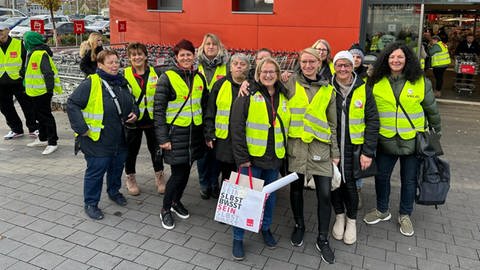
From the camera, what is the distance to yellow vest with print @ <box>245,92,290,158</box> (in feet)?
12.1

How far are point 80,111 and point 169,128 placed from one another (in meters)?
0.88

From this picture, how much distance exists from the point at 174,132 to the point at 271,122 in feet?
3.36

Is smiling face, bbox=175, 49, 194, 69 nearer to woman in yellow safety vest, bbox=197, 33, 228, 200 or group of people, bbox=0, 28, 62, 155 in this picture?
woman in yellow safety vest, bbox=197, 33, 228, 200

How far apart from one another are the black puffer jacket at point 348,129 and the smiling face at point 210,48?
4.78 ft

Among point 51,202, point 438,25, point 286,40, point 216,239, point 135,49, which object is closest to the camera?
point 216,239

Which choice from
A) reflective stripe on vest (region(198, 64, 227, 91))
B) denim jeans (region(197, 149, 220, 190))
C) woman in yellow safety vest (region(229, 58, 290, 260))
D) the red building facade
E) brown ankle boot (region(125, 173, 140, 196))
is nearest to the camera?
woman in yellow safety vest (region(229, 58, 290, 260))

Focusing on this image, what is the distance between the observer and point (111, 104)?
4.39 meters

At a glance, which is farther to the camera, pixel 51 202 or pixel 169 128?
pixel 51 202

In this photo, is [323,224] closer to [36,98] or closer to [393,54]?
[393,54]

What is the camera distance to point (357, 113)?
384 cm

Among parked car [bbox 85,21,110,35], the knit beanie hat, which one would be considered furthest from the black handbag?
parked car [bbox 85,21,110,35]

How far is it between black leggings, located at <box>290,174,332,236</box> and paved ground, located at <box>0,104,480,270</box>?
0.29 m

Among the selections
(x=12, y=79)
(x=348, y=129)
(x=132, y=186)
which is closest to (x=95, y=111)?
(x=132, y=186)

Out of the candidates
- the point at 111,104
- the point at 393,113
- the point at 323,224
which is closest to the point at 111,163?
the point at 111,104
